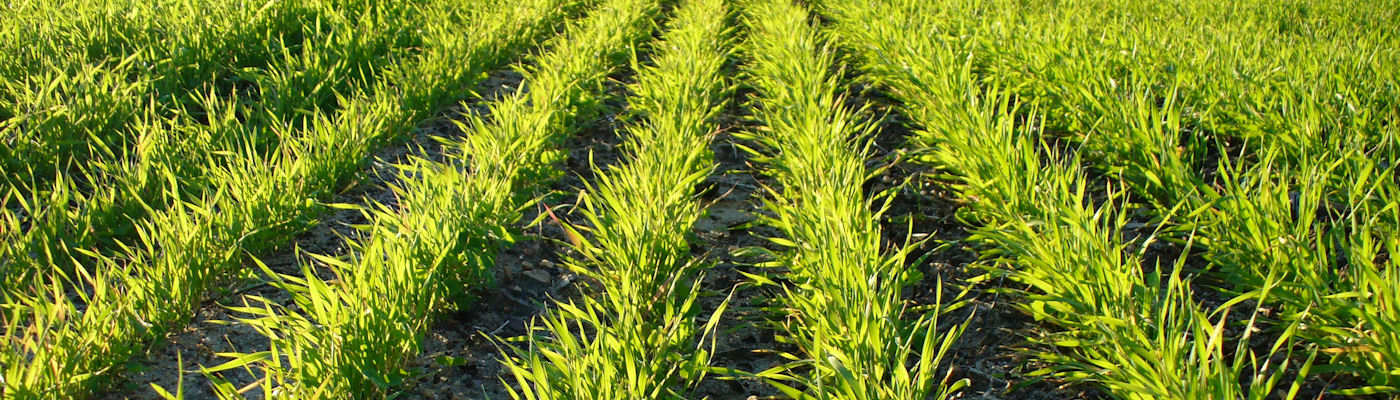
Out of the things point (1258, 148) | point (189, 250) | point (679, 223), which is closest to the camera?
point (189, 250)

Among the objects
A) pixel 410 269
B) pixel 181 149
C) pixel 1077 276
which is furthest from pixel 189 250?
pixel 1077 276

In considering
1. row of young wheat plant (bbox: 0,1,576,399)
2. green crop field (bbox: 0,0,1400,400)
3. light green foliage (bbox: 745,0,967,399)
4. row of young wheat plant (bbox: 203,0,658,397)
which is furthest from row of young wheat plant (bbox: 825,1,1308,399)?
row of young wheat plant (bbox: 0,1,576,399)

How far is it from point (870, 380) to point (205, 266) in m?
1.58

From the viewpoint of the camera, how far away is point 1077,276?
205cm

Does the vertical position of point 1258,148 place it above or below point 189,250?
below

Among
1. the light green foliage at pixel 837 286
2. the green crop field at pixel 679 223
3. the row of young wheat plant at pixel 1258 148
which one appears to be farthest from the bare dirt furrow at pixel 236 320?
the row of young wheat plant at pixel 1258 148

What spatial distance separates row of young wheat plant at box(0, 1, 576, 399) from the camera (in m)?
1.78

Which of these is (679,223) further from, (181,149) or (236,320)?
(181,149)

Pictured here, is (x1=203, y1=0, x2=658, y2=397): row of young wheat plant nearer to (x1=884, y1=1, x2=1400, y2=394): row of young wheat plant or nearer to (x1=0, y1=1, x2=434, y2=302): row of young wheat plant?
(x1=0, y1=1, x2=434, y2=302): row of young wheat plant

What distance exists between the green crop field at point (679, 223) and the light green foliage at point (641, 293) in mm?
16

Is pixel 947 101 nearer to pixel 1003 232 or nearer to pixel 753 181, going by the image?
pixel 753 181

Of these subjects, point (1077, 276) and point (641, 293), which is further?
point (641, 293)

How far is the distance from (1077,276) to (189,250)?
203 cm

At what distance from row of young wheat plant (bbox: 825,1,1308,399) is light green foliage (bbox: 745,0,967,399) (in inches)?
10.5
